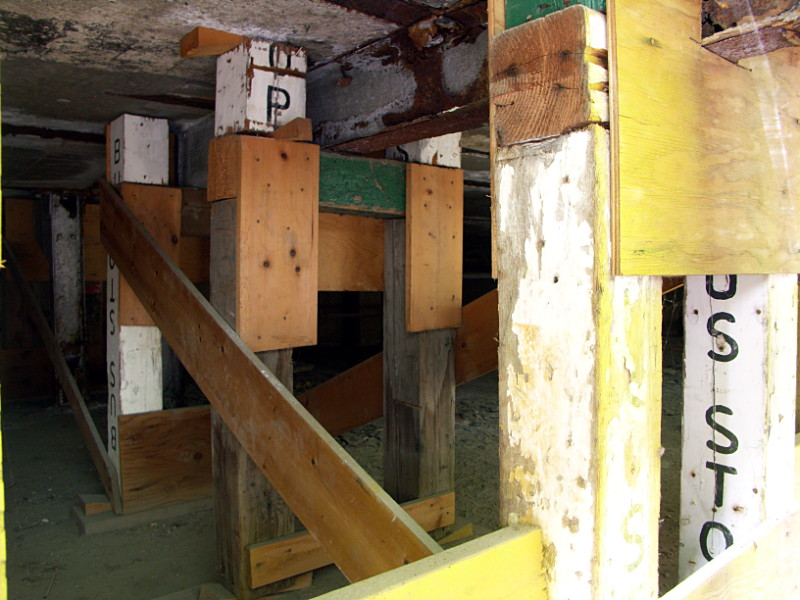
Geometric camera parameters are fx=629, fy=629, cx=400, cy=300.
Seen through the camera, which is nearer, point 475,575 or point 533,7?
point 475,575

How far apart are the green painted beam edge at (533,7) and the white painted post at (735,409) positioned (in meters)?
1.08

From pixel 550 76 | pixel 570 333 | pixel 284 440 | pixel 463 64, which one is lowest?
pixel 284 440

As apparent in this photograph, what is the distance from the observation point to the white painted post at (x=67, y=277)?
22.4 ft

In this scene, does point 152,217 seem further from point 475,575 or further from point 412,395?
point 475,575

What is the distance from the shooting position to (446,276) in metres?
3.30

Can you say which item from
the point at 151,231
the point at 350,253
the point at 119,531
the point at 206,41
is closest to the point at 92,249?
the point at 151,231

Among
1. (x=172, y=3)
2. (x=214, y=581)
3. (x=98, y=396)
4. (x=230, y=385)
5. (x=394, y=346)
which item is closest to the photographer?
(x=172, y=3)

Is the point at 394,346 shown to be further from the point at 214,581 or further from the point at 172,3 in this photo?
the point at 172,3

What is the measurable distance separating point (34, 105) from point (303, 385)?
457 centimetres

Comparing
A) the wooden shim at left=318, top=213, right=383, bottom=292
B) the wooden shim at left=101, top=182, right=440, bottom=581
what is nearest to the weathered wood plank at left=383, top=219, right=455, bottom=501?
the wooden shim at left=318, top=213, right=383, bottom=292

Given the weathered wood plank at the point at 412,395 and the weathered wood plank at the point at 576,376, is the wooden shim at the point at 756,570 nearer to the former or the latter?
the weathered wood plank at the point at 576,376

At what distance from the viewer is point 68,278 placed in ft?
22.7

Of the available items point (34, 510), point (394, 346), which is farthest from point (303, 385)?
point (394, 346)

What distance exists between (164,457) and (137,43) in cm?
245
